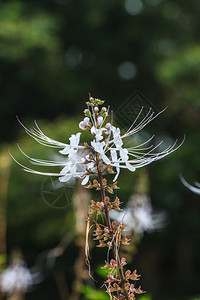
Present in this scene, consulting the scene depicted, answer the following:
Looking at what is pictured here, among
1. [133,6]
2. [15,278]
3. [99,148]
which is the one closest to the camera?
[99,148]

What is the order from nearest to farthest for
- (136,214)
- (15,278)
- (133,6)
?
(136,214)
(15,278)
(133,6)

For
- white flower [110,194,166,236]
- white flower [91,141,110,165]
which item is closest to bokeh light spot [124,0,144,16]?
white flower [110,194,166,236]

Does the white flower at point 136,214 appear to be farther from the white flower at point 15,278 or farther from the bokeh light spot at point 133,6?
the bokeh light spot at point 133,6

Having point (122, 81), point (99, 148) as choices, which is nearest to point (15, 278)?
point (99, 148)

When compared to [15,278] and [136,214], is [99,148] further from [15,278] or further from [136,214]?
[15,278]

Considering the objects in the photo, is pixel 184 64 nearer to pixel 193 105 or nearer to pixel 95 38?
pixel 193 105

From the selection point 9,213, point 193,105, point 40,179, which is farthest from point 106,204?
point 193,105

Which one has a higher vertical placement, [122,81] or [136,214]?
[122,81]

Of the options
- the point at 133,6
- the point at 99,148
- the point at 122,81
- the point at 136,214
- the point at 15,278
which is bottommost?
the point at 15,278
